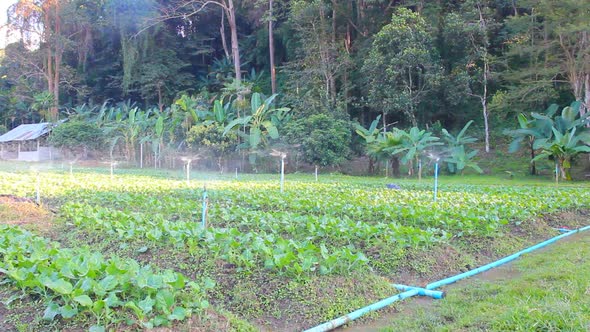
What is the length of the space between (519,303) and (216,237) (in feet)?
10.8

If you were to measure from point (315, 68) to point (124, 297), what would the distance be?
81.1ft

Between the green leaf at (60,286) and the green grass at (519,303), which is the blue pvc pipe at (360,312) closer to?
the green grass at (519,303)

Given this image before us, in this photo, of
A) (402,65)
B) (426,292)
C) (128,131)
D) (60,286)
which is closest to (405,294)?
(426,292)

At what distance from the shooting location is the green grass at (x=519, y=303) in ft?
12.4

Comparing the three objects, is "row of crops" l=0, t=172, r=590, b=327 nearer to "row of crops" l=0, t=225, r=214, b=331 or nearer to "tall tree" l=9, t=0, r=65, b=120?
"row of crops" l=0, t=225, r=214, b=331

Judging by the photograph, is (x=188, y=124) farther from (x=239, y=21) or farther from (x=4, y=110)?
(x=4, y=110)

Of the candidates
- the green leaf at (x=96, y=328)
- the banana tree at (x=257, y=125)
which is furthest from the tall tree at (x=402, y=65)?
the green leaf at (x=96, y=328)

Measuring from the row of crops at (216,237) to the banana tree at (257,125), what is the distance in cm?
1102

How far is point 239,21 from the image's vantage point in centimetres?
4156

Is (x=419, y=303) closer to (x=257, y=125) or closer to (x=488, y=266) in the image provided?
(x=488, y=266)

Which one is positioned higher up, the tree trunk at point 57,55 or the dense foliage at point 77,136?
the tree trunk at point 57,55

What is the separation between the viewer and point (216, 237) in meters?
5.84

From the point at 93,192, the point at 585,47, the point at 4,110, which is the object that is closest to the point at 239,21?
the point at 4,110

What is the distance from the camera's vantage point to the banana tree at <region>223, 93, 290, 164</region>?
24.5m
